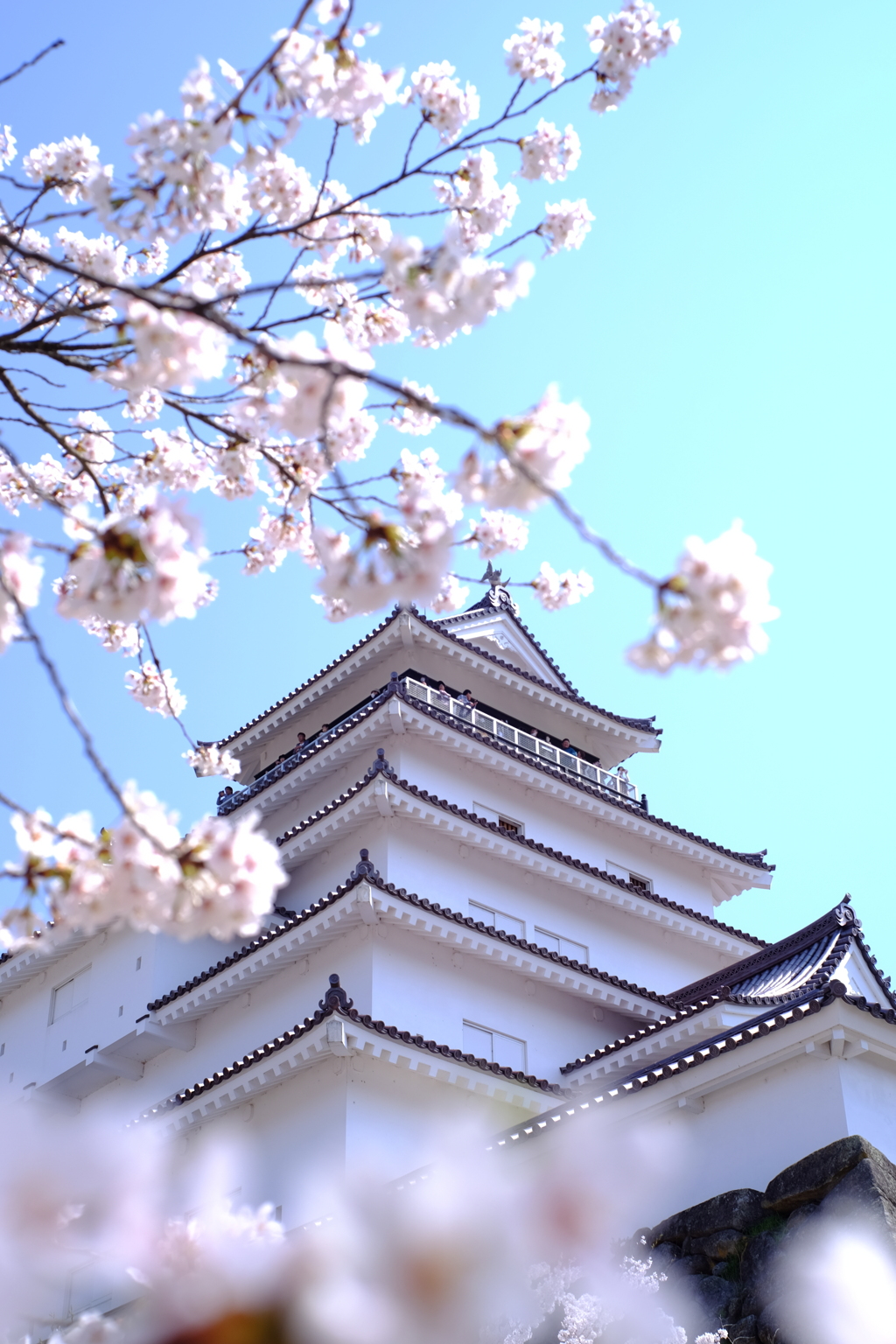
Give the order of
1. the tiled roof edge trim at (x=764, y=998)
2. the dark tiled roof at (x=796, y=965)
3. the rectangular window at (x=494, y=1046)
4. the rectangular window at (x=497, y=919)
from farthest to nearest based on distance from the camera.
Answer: the rectangular window at (x=497, y=919) → the rectangular window at (x=494, y=1046) → the dark tiled roof at (x=796, y=965) → the tiled roof edge trim at (x=764, y=998)

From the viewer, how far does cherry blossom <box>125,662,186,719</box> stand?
21.4 feet

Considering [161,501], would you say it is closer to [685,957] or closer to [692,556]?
[692,556]

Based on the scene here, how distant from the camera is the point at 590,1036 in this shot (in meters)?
16.2

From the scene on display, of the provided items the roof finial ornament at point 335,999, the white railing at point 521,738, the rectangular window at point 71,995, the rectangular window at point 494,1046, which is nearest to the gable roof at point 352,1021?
the roof finial ornament at point 335,999

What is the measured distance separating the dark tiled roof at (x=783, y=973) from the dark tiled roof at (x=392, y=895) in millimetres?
1077

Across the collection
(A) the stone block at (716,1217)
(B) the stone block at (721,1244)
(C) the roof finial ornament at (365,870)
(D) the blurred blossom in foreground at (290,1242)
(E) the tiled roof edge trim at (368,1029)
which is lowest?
(D) the blurred blossom in foreground at (290,1242)

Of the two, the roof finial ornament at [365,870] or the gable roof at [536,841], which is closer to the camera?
the roof finial ornament at [365,870]

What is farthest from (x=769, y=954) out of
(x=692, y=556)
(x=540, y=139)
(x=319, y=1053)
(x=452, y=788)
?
(x=692, y=556)

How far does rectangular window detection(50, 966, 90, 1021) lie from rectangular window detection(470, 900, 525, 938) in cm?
667

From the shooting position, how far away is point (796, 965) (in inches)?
556

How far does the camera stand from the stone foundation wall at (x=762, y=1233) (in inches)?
318

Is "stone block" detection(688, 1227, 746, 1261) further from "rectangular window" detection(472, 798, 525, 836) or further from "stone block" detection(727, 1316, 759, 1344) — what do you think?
"rectangular window" detection(472, 798, 525, 836)

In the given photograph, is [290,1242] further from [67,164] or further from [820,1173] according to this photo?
Answer: [820,1173]

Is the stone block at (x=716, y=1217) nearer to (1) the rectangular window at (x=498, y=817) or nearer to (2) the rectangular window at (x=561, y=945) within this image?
(2) the rectangular window at (x=561, y=945)
